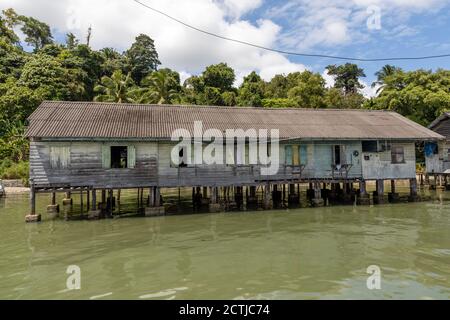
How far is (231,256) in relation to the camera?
9234mm

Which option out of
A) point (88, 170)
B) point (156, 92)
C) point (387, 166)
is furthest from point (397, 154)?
point (156, 92)

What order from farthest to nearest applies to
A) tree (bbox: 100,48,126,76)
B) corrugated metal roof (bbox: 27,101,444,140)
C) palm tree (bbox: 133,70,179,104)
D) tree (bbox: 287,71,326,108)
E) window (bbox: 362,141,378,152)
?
tree (bbox: 100,48,126,76), tree (bbox: 287,71,326,108), palm tree (bbox: 133,70,179,104), window (bbox: 362,141,378,152), corrugated metal roof (bbox: 27,101,444,140)

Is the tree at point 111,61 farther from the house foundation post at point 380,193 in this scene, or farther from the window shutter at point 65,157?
the house foundation post at point 380,193

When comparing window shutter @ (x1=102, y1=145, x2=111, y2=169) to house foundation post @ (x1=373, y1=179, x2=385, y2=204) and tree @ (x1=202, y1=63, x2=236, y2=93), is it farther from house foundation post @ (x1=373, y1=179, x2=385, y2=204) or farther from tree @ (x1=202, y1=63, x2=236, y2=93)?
tree @ (x1=202, y1=63, x2=236, y2=93)

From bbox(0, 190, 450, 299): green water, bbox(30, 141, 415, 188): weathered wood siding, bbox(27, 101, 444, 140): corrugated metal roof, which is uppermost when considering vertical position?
bbox(27, 101, 444, 140): corrugated metal roof

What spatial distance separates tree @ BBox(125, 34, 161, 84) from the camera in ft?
165

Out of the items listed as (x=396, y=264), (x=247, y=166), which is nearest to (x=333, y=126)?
(x=247, y=166)

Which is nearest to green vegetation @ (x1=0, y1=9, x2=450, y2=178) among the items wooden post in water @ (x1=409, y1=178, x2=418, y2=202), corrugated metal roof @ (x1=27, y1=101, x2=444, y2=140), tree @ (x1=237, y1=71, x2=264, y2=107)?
tree @ (x1=237, y1=71, x2=264, y2=107)

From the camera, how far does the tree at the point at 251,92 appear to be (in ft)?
129

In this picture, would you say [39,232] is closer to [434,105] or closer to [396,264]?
[396,264]

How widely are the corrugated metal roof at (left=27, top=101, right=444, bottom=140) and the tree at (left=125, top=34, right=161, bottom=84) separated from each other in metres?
34.2

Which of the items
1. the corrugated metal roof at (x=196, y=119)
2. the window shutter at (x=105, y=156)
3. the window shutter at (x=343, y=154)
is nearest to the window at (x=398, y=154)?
the corrugated metal roof at (x=196, y=119)

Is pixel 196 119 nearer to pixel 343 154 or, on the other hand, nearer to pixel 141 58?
pixel 343 154

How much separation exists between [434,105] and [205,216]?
26.1m
